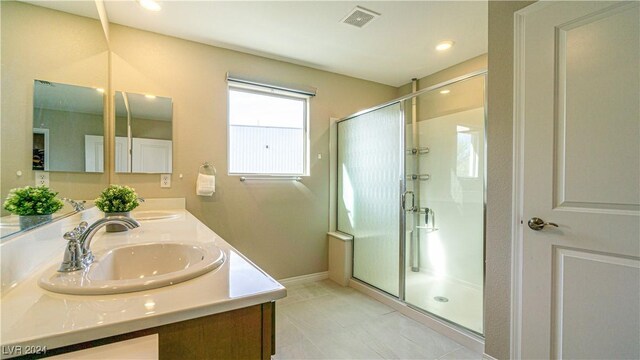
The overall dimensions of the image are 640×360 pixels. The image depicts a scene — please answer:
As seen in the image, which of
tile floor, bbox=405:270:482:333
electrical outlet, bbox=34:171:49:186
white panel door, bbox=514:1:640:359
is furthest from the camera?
tile floor, bbox=405:270:482:333

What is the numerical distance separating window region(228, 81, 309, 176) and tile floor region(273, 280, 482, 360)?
1.39 meters

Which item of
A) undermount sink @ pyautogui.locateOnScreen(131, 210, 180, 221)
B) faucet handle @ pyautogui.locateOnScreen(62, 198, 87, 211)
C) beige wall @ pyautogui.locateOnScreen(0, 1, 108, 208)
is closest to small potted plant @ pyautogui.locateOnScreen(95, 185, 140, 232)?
faucet handle @ pyautogui.locateOnScreen(62, 198, 87, 211)

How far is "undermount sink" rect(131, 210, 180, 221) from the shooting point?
76.3 inches

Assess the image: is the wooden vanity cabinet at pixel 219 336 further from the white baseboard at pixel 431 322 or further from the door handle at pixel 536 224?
the white baseboard at pixel 431 322

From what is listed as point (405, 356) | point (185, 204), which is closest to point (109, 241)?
point (185, 204)

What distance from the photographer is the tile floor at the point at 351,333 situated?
5.89 feet

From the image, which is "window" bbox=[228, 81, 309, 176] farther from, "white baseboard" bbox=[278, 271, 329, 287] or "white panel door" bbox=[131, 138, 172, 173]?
"white baseboard" bbox=[278, 271, 329, 287]

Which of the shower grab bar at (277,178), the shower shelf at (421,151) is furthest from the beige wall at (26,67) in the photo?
the shower shelf at (421,151)

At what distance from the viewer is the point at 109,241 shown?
121 centimetres

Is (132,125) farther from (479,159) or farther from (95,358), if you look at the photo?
(479,159)

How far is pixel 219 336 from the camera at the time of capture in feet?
2.15

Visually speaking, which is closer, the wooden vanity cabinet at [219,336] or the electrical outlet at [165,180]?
the wooden vanity cabinet at [219,336]

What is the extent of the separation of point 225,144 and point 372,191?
1.58 meters

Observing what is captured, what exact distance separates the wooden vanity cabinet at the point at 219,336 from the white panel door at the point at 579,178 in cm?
145
